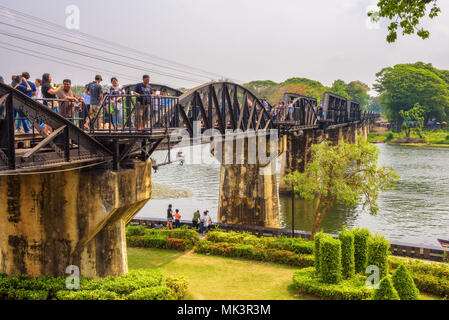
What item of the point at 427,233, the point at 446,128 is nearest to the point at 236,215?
the point at 427,233

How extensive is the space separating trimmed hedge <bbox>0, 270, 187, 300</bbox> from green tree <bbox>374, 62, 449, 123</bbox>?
101m

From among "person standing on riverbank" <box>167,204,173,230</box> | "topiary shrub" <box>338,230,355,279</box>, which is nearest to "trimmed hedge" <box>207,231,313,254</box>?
"person standing on riverbank" <box>167,204,173,230</box>

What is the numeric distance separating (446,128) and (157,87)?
103264 millimetres

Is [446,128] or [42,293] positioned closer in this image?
[42,293]

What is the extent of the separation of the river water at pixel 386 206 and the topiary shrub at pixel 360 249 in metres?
10.4

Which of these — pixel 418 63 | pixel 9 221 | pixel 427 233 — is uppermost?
pixel 418 63

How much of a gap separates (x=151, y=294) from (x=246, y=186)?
54.4ft

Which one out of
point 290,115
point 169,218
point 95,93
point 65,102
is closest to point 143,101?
point 95,93

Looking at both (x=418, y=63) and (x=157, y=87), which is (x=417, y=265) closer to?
(x=157, y=87)

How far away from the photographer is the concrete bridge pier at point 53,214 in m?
12.6

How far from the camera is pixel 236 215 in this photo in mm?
29266

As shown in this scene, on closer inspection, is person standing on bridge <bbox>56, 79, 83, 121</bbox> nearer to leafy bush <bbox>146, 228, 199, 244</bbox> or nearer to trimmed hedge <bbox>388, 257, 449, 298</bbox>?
leafy bush <bbox>146, 228, 199, 244</bbox>

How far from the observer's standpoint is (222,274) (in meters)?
17.1

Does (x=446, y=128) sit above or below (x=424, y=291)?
above
